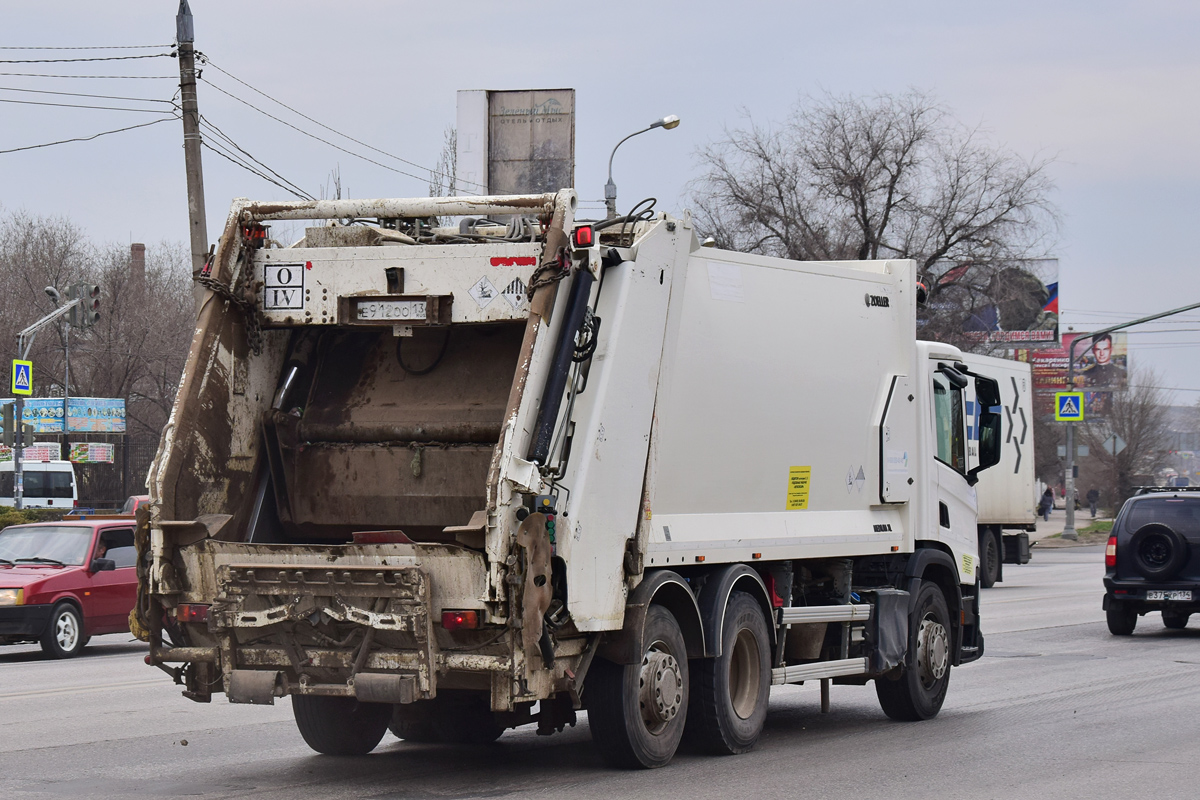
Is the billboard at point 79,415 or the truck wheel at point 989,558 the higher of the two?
the billboard at point 79,415

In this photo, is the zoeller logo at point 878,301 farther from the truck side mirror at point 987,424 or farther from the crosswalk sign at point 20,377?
the crosswalk sign at point 20,377

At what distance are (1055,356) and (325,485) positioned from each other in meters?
76.1

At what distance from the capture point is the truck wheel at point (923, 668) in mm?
10695

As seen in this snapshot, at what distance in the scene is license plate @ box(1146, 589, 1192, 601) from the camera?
1708 centimetres

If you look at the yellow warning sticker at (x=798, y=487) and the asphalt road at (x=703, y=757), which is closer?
the asphalt road at (x=703, y=757)

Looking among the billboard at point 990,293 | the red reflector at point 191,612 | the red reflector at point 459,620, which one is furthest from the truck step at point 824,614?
the billboard at point 990,293

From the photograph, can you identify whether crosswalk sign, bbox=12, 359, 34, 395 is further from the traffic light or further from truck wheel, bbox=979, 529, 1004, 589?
truck wheel, bbox=979, 529, 1004, 589

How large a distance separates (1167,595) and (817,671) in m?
8.93

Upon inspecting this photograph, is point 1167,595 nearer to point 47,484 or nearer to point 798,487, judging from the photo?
point 798,487

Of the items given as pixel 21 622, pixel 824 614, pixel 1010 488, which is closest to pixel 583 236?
pixel 824 614

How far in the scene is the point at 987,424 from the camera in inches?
452

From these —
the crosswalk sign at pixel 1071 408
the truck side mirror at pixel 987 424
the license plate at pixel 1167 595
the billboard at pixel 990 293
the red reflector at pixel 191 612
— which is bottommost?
the license plate at pixel 1167 595

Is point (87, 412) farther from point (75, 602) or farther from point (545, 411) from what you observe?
point (545, 411)

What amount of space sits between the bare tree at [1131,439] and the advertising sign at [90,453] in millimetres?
39262
